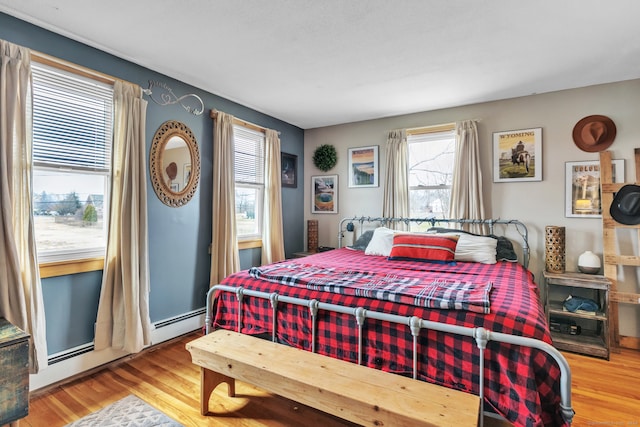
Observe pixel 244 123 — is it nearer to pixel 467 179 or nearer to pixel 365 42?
pixel 365 42

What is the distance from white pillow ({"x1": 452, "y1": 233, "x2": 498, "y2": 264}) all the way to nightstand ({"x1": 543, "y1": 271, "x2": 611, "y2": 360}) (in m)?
0.54

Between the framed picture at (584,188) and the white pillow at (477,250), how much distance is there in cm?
83

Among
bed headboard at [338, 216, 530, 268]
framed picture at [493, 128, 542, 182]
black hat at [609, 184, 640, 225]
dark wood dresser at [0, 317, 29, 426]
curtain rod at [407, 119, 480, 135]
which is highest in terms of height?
curtain rod at [407, 119, 480, 135]

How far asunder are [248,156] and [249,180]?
11.6 inches

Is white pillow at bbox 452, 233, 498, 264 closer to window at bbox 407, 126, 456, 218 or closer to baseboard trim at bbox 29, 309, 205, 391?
window at bbox 407, 126, 456, 218

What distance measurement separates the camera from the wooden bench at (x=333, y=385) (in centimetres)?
131

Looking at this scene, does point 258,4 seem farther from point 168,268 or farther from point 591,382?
point 591,382

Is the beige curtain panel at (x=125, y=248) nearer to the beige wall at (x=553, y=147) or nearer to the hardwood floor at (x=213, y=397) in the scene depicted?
the hardwood floor at (x=213, y=397)

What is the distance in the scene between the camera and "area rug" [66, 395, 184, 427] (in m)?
1.83

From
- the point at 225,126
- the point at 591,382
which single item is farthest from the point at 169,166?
the point at 591,382

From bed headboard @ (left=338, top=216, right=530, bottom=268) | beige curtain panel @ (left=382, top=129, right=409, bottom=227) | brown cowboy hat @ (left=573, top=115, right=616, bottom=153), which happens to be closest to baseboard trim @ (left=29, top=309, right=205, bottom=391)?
bed headboard @ (left=338, top=216, right=530, bottom=268)

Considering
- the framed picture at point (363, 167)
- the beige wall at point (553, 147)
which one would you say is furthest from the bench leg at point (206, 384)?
the beige wall at point (553, 147)

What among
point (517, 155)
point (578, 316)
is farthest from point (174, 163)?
point (578, 316)

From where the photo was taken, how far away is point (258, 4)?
1.93 meters
